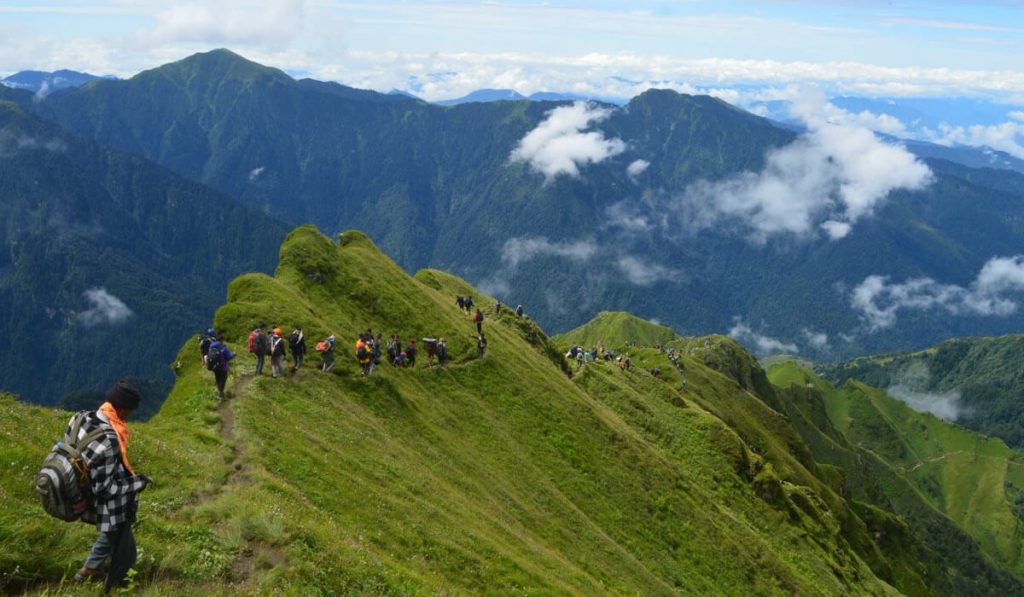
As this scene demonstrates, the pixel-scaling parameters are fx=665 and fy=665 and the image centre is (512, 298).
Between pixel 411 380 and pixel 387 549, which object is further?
pixel 411 380

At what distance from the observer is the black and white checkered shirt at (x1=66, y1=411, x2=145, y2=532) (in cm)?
1427

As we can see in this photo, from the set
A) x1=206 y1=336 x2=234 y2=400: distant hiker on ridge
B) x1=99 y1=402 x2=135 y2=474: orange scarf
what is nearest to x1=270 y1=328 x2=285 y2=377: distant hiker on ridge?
x1=206 y1=336 x2=234 y2=400: distant hiker on ridge

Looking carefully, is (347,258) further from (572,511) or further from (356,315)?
(572,511)

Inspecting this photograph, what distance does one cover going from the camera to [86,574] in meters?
14.9

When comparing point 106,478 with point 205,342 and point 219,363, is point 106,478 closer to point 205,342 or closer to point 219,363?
point 219,363

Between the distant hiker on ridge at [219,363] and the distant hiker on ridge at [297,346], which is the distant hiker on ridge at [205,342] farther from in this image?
the distant hiker on ridge at [219,363]

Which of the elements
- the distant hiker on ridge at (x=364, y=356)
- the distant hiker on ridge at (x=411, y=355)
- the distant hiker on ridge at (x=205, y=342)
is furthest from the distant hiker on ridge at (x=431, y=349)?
the distant hiker on ridge at (x=205, y=342)

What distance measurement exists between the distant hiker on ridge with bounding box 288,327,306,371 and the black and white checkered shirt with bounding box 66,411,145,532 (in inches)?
1353

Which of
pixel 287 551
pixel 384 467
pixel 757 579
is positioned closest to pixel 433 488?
pixel 384 467

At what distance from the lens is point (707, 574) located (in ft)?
202

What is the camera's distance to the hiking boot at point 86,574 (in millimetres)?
14805

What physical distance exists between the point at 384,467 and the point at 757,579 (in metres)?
45.5

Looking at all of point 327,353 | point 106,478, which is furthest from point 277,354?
point 106,478

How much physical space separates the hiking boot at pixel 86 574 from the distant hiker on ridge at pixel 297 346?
3420 cm
